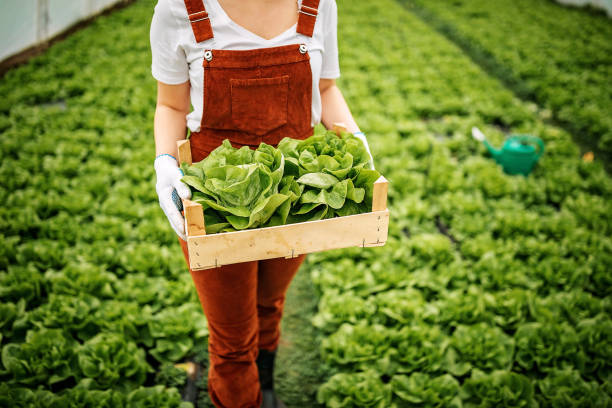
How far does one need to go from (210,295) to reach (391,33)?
33.4 ft

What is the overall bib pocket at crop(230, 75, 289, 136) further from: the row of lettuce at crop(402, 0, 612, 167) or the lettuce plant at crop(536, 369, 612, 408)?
the row of lettuce at crop(402, 0, 612, 167)

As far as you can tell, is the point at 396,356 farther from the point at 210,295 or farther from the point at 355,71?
the point at 355,71

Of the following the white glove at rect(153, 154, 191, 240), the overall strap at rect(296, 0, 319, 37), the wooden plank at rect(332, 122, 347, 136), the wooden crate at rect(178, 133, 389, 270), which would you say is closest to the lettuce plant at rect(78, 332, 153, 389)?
the white glove at rect(153, 154, 191, 240)

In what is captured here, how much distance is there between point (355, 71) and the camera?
830 cm

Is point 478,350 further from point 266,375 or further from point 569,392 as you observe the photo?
point 266,375

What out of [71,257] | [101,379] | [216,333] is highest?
[216,333]

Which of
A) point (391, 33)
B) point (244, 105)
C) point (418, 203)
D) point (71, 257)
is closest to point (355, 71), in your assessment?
point (391, 33)

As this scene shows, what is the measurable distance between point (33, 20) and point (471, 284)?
28.0ft

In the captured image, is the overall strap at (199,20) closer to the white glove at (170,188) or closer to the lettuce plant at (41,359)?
the white glove at (170,188)

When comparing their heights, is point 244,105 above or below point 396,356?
above

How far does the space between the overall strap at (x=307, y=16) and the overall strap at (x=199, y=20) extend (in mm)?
403

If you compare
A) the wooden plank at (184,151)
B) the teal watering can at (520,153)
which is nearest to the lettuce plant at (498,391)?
the wooden plank at (184,151)

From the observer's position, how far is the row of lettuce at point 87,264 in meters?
2.83

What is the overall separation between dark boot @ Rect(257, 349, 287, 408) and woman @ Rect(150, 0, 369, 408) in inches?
16.2
